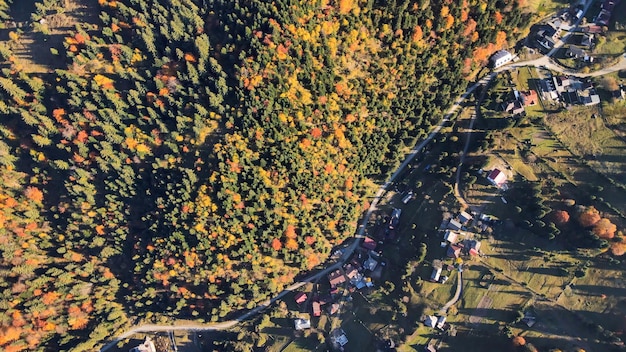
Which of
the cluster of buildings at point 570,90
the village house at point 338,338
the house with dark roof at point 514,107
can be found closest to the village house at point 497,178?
the house with dark roof at point 514,107

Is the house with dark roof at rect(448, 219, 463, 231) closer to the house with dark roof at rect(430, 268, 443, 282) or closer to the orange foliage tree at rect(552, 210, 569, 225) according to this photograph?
A: the house with dark roof at rect(430, 268, 443, 282)

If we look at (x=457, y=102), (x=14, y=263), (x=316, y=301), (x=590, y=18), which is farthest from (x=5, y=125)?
(x=590, y=18)

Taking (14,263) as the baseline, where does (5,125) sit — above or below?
above

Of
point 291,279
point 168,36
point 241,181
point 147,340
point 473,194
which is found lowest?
point 147,340

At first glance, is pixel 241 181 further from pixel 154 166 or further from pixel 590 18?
pixel 590 18

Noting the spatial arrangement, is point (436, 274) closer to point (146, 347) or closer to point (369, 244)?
point (369, 244)

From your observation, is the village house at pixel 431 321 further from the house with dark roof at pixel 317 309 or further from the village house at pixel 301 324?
the village house at pixel 301 324

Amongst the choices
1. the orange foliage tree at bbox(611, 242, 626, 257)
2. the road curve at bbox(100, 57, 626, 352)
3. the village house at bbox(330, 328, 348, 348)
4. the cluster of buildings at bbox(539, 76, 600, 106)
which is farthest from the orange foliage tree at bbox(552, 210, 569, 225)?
the village house at bbox(330, 328, 348, 348)
